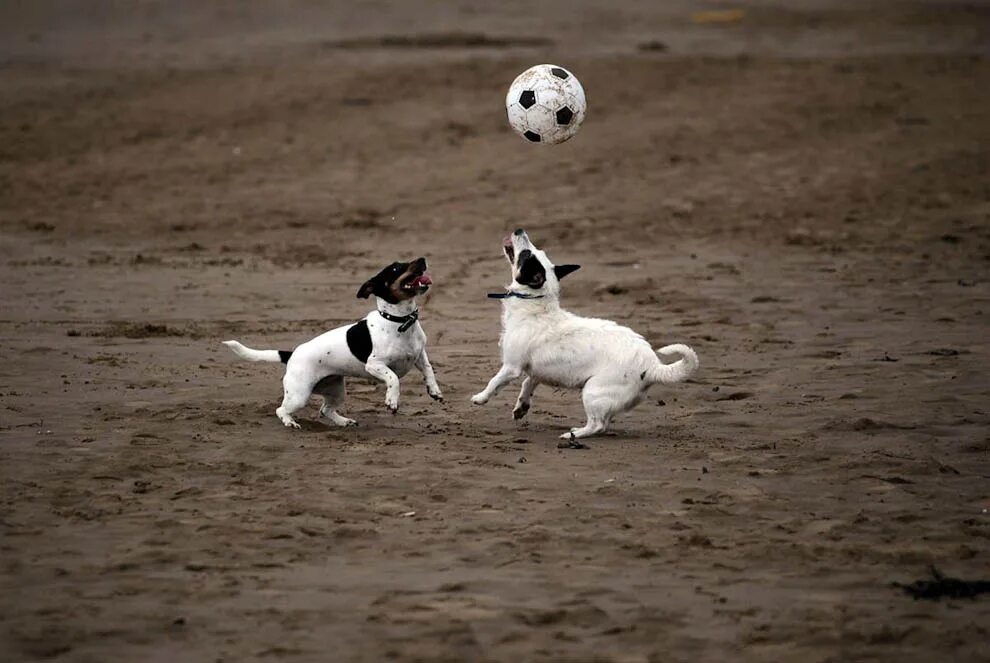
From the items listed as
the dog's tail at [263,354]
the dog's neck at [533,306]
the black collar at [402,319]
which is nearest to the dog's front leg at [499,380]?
the dog's neck at [533,306]

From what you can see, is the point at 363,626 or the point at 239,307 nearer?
the point at 363,626

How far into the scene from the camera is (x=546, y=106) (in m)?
11.0

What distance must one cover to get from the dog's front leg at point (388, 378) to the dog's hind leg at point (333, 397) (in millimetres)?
311

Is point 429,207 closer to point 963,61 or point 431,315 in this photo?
point 431,315

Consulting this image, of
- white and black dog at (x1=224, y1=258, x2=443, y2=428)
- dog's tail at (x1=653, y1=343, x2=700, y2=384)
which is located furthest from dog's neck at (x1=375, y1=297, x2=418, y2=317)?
dog's tail at (x1=653, y1=343, x2=700, y2=384)

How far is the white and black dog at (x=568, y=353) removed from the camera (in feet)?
30.0

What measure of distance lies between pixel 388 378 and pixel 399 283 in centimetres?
61

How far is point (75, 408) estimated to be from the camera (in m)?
9.80

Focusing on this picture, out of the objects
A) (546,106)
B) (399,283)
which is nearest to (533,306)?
(399,283)

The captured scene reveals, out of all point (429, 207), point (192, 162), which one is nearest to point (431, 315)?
point (429, 207)

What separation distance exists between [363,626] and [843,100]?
16.9 metres

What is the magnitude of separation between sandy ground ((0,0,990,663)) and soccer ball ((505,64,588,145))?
1.83 m

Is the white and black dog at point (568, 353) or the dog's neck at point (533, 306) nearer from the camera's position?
the white and black dog at point (568, 353)

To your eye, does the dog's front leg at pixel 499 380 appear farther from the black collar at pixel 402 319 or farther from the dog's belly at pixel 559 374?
the black collar at pixel 402 319
